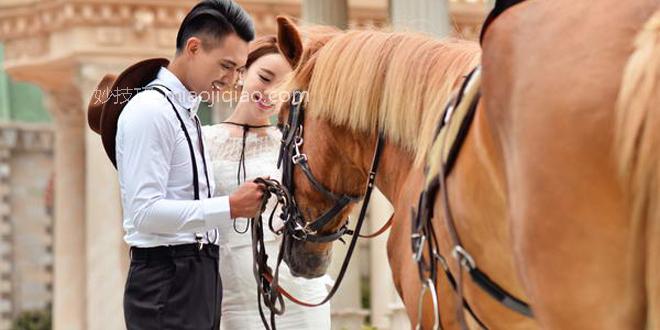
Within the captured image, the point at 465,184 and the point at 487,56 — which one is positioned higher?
the point at 487,56

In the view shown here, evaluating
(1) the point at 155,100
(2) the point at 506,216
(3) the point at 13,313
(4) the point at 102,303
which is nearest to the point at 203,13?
(1) the point at 155,100

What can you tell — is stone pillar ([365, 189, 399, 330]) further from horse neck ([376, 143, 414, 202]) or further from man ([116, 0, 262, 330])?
horse neck ([376, 143, 414, 202])

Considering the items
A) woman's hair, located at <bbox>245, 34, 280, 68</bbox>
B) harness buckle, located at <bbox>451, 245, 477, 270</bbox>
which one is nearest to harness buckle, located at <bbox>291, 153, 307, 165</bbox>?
woman's hair, located at <bbox>245, 34, 280, 68</bbox>

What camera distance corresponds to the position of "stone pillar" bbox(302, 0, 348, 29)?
11539 mm

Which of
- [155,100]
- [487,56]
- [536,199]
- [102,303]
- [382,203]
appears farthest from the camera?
[102,303]

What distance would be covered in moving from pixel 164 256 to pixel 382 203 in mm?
9667

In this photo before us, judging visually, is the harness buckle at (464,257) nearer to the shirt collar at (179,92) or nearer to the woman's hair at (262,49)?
the shirt collar at (179,92)

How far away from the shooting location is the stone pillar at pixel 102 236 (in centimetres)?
1548

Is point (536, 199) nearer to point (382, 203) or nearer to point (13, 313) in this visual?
point (382, 203)

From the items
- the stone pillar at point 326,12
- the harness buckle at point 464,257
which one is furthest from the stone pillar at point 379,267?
the harness buckle at point 464,257

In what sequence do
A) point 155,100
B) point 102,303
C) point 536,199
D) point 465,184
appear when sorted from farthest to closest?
point 102,303
point 155,100
point 465,184
point 536,199

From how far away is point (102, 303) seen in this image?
1548 cm

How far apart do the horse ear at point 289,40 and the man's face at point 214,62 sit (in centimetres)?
12

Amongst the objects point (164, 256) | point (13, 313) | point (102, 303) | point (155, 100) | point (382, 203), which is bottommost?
point (13, 313)
